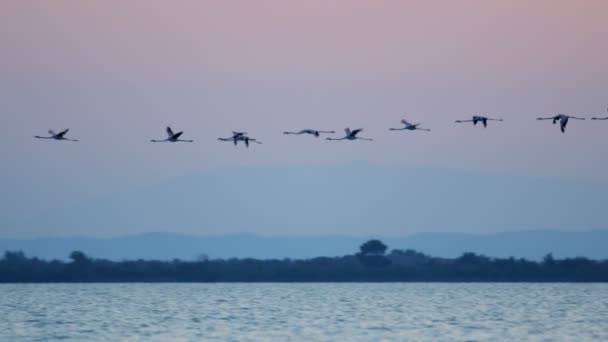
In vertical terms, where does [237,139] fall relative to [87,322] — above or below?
above

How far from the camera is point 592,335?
56.8 m

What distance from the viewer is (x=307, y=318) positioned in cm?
6600

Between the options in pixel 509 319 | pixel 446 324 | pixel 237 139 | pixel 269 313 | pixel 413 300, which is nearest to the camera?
pixel 237 139

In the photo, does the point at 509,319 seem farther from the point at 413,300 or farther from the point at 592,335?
the point at 413,300

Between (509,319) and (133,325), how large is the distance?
1747 centimetres

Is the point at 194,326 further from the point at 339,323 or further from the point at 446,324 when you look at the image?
the point at 446,324

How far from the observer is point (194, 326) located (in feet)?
199

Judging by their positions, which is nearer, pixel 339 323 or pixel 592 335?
pixel 592 335

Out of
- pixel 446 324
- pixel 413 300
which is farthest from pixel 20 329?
pixel 413 300

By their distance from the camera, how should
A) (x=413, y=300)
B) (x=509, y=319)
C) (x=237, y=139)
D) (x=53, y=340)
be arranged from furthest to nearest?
1. (x=413, y=300)
2. (x=509, y=319)
3. (x=237, y=139)
4. (x=53, y=340)

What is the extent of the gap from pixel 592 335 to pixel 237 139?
53.5 ft

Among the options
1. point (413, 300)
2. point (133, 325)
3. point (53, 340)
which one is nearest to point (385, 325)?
point (133, 325)

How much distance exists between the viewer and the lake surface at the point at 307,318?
56.3 meters

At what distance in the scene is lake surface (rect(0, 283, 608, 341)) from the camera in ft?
185
